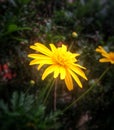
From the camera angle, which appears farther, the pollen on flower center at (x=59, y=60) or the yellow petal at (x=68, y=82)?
the pollen on flower center at (x=59, y=60)

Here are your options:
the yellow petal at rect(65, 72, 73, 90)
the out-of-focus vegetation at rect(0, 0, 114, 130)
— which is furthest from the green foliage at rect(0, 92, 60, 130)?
the out-of-focus vegetation at rect(0, 0, 114, 130)

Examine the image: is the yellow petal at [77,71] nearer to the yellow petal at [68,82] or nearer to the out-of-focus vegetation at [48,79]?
the yellow petal at [68,82]

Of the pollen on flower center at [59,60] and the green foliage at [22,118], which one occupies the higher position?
the pollen on flower center at [59,60]

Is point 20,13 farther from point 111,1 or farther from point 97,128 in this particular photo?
point 111,1

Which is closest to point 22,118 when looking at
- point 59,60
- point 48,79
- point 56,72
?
point 56,72

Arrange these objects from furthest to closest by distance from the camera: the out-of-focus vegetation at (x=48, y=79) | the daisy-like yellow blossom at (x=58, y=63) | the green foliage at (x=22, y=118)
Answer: the out-of-focus vegetation at (x=48, y=79), the daisy-like yellow blossom at (x=58, y=63), the green foliage at (x=22, y=118)

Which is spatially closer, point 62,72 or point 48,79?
point 62,72

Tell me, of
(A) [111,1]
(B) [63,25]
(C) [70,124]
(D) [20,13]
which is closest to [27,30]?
(D) [20,13]

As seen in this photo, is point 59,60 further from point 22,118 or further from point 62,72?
point 22,118

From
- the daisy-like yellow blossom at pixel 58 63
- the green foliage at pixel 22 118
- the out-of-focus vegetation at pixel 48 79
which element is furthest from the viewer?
the out-of-focus vegetation at pixel 48 79

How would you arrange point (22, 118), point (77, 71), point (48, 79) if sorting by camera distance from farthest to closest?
1. point (48, 79)
2. point (77, 71)
3. point (22, 118)

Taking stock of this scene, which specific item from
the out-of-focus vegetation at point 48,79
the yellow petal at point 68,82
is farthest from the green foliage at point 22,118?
the out-of-focus vegetation at point 48,79

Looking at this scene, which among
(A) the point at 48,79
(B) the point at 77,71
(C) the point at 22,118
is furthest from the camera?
(A) the point at 48,79

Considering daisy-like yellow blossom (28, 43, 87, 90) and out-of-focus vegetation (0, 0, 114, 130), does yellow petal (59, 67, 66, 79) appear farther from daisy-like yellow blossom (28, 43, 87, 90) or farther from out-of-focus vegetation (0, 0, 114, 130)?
out-of-focus vegetation (0, 0, 114, 130)
